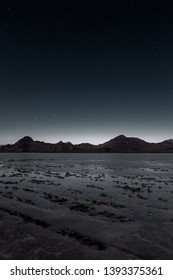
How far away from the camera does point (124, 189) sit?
23250 mm

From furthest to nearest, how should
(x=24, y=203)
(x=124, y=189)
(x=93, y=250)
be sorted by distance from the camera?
(x=124, y=189)
(x=24, y=203)
(x=93, y=250)

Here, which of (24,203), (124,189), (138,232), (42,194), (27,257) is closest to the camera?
(27,257)

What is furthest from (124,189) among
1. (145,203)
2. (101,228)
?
(101,228)

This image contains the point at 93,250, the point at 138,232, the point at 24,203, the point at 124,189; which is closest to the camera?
the point at 93,250

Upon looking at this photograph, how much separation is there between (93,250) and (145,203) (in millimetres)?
9491
